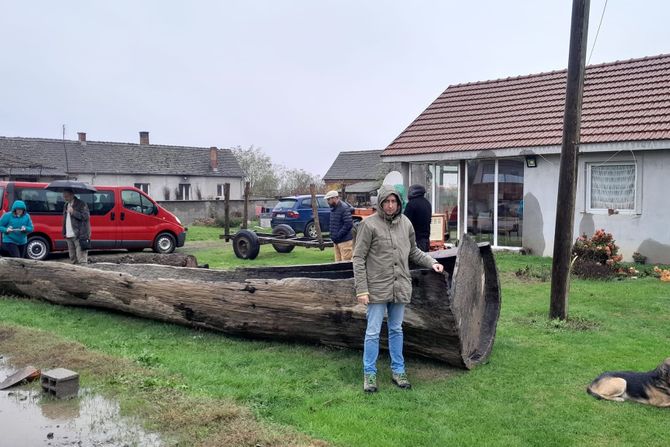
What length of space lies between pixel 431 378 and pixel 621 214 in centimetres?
949

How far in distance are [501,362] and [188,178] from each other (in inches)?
1414

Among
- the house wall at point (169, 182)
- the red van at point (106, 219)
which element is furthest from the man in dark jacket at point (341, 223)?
the house wall at point (169, 182)

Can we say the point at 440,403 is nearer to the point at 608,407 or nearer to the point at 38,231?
the point at 608,407

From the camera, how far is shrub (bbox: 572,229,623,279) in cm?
1125

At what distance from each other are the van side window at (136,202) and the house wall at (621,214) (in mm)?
10004

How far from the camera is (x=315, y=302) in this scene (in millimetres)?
6199

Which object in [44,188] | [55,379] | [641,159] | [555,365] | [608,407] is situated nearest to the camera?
[608,407]

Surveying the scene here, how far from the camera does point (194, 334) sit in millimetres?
7285

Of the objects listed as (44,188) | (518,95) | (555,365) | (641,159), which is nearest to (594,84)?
(518,95)

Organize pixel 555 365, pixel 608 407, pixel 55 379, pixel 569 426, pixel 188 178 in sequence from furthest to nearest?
pixel 188 178, pixel 555 365, pixel 55 379, pixel 608 407, pixel 569 426

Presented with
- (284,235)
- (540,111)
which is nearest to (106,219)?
(284,235)

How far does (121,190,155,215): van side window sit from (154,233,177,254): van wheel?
0.80 m

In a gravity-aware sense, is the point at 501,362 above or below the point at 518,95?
below

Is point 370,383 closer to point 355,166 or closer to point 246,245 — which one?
point 246,245
